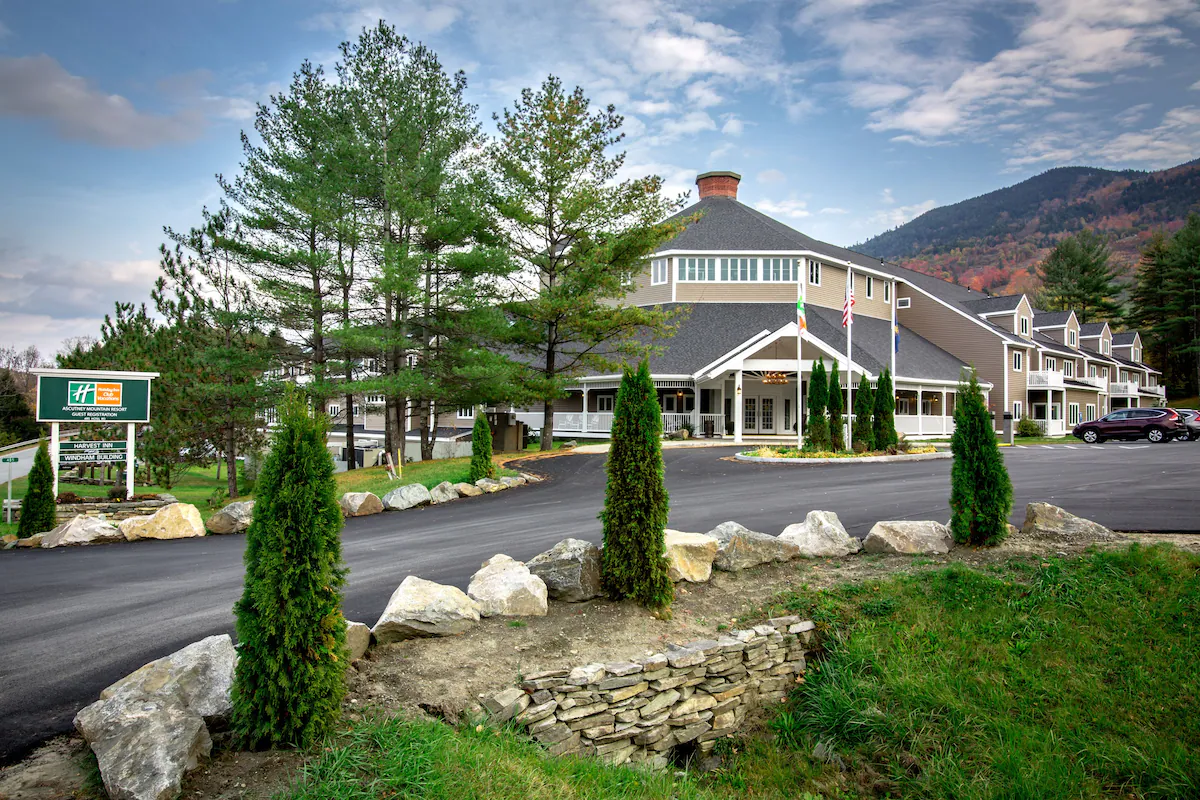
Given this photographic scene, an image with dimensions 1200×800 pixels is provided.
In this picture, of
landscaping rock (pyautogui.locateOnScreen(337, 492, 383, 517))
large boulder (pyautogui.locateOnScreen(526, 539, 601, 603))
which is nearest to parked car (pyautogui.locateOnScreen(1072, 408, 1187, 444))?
landscaping rock (pyautogui.locateOnScreen(337, 492, 383, 517))

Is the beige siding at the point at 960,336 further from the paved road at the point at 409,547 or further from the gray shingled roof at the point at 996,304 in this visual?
the paved road at the point at 409,547

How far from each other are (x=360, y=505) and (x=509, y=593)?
23.2 feet

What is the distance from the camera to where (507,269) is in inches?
778

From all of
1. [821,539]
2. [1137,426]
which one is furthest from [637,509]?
[1137,426]

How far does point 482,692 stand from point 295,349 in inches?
747

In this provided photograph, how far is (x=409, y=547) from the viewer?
8.70 metres

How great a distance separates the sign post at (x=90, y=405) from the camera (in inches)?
480

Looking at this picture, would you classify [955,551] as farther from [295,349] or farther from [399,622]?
[295,349]

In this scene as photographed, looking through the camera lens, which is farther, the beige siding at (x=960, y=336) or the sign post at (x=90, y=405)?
the beige siding at (x=960, y=336)

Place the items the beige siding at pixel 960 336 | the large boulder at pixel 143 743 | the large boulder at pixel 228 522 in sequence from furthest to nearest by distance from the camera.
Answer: the beige siding at pixel 960 336, the large boulder at pixel 228 522, the large boulder at pixel 143 743

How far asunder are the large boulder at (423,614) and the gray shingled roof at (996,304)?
40118 millimetres

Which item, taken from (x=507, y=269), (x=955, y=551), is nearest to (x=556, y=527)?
(x=955, y=551)

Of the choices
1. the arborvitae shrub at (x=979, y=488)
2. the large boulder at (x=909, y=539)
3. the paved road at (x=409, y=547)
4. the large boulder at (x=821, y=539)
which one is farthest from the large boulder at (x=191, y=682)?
the arborvitae shrub at (x=979, y=488)

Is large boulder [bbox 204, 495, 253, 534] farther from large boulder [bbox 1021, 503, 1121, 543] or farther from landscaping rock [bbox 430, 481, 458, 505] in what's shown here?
large boulder [bbox 1021, 503, 1121, 543]
